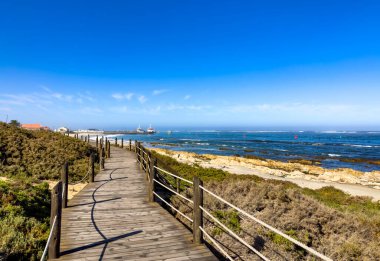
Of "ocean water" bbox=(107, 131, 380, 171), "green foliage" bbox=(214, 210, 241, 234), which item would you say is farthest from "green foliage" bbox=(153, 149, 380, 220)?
"ocean water" bbox=(107, 131, 380, 171)

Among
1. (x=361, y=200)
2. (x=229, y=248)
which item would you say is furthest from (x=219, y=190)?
(x=361, y=200)

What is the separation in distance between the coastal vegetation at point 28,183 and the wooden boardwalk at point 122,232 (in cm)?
74

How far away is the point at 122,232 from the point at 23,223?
9.76ft

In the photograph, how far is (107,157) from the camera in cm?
2141

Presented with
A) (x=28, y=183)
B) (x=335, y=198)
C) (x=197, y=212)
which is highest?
(x=197, y=212)

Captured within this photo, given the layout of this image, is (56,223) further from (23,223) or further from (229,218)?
(229,218)

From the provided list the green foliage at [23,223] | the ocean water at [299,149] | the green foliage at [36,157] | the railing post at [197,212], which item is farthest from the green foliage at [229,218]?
the ocean water at [299,149]

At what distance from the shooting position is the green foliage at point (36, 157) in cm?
1428

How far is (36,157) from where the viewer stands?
1709cm

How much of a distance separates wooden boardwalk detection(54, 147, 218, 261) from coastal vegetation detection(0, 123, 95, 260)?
74 cm

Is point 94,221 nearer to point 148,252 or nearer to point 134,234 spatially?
point 134,234

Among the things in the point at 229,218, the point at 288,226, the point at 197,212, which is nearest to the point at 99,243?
the point at 197,212

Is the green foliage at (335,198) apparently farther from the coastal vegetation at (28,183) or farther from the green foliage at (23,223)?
the green foliage at (23,223)

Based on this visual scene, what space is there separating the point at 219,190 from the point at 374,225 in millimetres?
6161
